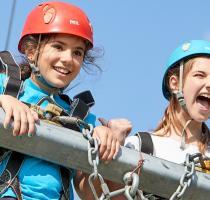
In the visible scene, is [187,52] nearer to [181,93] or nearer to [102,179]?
[181,93]

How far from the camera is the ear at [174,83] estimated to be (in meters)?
5.57

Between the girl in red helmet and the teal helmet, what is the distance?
2.43 feet

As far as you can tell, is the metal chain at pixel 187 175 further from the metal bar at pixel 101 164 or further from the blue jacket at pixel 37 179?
the blue jacket at pixel 37 179

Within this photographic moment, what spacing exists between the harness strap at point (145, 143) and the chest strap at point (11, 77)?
1045mm

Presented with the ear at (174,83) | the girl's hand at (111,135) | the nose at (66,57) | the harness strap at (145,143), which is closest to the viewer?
the girl's hand at (111,135)

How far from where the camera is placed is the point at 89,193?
4.77 metres

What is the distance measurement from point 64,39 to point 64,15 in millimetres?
254

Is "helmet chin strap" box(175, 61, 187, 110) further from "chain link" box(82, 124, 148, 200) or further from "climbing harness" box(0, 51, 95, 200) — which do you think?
"chain link" box(82, 124, 148, 200)

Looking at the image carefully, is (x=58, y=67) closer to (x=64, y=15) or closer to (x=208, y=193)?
(x=64, y=15)

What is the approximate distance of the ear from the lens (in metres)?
5.57

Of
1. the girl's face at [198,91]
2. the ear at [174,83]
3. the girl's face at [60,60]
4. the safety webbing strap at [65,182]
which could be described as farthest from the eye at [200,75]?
the safety webbing strap at [65,182]

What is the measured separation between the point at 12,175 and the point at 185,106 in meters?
1.75

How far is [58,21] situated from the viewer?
4957 millimetres

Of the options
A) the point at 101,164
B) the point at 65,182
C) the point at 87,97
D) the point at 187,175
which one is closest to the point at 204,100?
the point at 87,97
